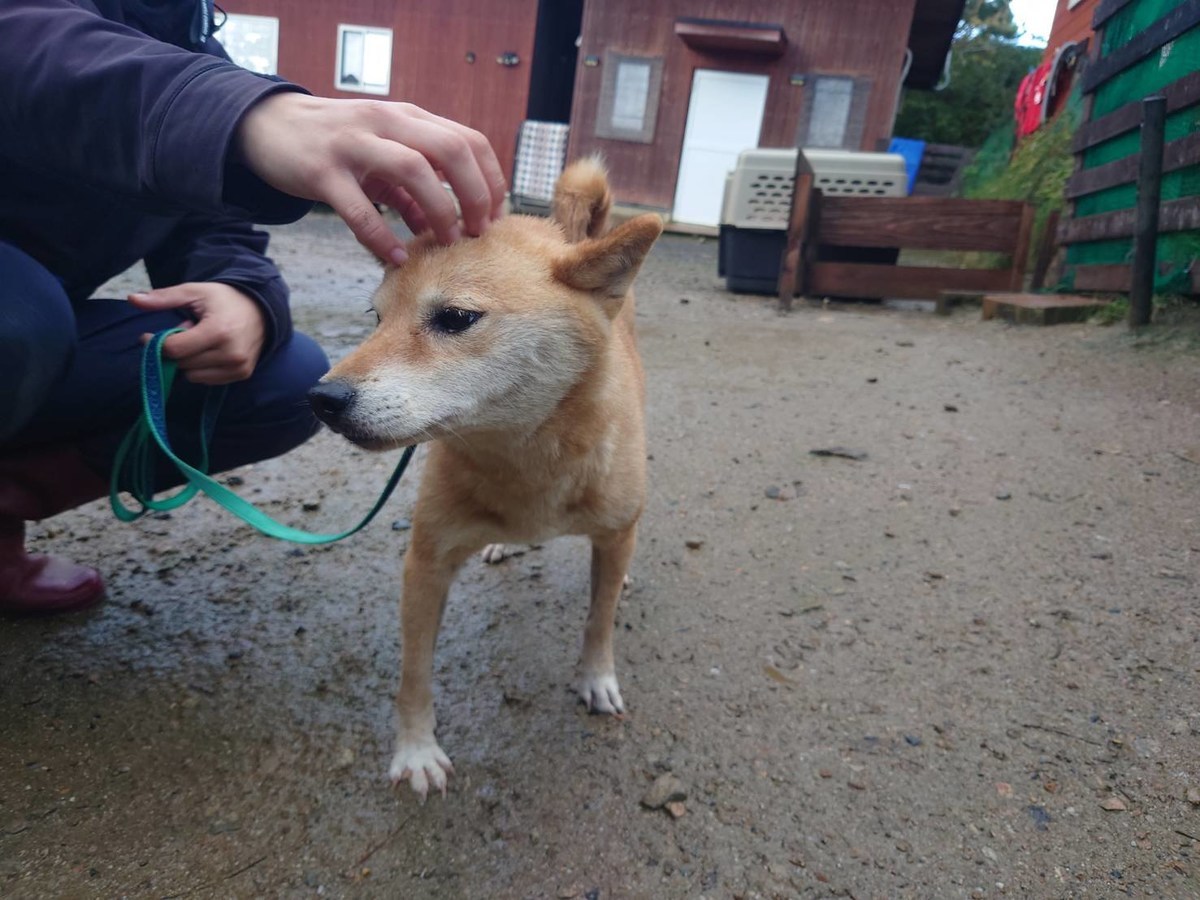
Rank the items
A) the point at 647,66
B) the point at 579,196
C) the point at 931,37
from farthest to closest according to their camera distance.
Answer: the point at 931,37, the point at 647,66, the point at 579,196

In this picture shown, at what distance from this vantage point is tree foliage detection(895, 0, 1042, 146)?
20.9 metres

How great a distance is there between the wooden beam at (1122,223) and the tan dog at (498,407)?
364 centimetres

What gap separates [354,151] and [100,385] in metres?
0.90

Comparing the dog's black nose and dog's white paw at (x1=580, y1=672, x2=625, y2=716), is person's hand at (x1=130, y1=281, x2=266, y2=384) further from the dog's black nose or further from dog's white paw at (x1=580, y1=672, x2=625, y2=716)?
dog's white paw at (x1=580, y1=672, x2=625, y2=716)

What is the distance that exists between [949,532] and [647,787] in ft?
4.72

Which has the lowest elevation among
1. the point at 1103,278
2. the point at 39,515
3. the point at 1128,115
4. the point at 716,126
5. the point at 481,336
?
the point at 39,515

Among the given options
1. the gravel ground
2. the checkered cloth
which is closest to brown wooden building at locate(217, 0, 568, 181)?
the checkered cloth

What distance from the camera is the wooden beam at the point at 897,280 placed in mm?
6301

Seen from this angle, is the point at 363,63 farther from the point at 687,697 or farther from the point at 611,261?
the point at 687,697

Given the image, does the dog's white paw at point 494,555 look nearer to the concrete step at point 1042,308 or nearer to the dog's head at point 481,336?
the dog's head at point 481,336

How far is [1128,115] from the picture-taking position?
15.4ft

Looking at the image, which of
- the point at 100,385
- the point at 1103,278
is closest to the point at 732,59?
the point at 1103,278

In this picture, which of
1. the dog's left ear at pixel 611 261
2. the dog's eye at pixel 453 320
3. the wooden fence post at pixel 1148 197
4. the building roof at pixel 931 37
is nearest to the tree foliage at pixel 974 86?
the building roof at pixel 931 37

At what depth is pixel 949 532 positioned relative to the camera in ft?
8.34
